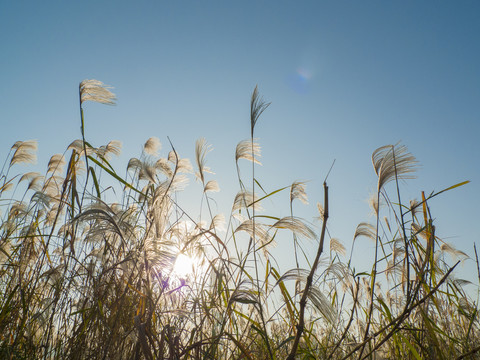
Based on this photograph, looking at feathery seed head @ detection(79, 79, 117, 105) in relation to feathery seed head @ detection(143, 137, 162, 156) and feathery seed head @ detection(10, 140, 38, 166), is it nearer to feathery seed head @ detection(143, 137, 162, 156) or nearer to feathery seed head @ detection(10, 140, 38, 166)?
feathery seed head @ detection(143, 137, 162, 156)

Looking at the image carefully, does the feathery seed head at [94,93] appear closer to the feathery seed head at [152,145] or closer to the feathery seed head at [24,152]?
the feathery seed head at [152,145]

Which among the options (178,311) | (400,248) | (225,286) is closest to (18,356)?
(178,311)

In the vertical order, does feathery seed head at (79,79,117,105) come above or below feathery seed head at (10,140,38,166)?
below

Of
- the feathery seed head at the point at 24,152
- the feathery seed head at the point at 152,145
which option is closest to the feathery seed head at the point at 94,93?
the feathery seed head at the point at 152,145

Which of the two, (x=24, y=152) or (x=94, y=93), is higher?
(x=24, y=152)

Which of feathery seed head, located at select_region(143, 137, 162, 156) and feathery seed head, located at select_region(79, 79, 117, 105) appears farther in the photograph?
feathery seed head, located at select_region(143, 137, 162, 156)

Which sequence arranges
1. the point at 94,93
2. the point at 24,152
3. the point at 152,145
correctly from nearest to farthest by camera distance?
the point at 94,93 → the point at 152,145 → the point at 24,152

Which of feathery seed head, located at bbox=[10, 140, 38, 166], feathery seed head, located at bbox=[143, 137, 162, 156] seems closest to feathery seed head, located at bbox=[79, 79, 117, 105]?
feathery seed head, located at bbox=[143, 137, 162, 156]

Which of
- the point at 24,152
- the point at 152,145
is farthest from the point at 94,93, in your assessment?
the point at 24,152

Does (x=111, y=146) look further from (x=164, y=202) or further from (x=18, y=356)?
(x=18, y=356)

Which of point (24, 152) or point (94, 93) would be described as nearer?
point (94, 93)

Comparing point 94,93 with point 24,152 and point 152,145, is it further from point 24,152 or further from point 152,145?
point 24,152

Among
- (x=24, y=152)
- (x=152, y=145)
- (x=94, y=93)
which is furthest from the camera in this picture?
(x=24, y=152)

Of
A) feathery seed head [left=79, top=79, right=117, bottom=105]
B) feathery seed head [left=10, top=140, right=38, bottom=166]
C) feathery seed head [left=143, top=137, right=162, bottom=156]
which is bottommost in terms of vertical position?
feathery seed head [left=79, top=79, right=117, bottom=105]
